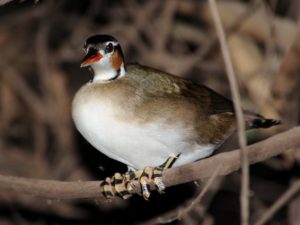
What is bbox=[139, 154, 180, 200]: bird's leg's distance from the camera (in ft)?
11.3

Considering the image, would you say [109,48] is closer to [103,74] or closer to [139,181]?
[103,74]

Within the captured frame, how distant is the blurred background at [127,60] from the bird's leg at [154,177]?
1.86m

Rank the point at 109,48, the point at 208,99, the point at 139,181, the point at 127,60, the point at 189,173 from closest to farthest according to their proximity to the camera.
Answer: the point at 189,173 < the point at 109,48 < the point at 139,181 < the point at 208,99 < the point at 127,60

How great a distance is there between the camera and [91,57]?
335cm

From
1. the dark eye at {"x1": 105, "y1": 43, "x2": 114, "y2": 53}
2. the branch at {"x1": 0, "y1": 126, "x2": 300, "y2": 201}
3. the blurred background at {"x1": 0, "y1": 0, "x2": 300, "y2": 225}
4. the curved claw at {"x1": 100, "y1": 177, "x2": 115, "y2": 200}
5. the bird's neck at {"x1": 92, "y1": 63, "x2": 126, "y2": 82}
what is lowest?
the blurred background at {"x1": 0, "y1": 0, "x2": 300, "y2": 225}

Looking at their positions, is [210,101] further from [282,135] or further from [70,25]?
[70,25]

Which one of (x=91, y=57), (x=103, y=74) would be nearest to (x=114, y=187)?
(x=103, y=74)

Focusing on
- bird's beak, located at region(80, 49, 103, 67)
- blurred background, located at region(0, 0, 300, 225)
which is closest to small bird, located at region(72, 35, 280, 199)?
bird's beak, located at region(80, 49, 103, 67)

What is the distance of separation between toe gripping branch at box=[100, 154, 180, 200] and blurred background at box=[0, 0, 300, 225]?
70.2 inches

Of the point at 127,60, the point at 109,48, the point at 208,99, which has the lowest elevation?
the point at 127,60

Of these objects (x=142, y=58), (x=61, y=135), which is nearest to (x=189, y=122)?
(x=142, y=58)

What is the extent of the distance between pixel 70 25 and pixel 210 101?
2548mm

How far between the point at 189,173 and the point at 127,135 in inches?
11.6

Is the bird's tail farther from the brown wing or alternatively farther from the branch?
the branch
